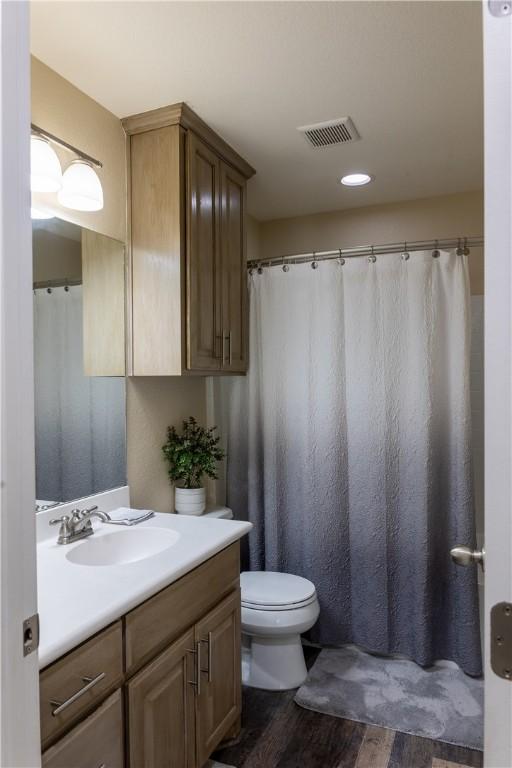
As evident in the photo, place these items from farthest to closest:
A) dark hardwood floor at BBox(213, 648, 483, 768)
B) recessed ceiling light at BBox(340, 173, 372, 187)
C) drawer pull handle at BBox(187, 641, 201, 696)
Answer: recessed ceiling light at BBox(340, 173, 372, 187), dark hardwood floor at BBox(213, 648, 483, 768), drawer pull handle at BBox(187, 641, 201, 696)

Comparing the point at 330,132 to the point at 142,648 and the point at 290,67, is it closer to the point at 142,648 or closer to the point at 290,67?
the point at 290,67

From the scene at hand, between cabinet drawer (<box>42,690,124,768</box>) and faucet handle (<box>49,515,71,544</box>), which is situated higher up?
faucet handle (<box>49,515,71,544</box>)

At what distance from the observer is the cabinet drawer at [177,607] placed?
50.9 inches

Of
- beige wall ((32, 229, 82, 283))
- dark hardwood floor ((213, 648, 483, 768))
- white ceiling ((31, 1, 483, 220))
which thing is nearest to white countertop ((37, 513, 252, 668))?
dark hardwood floor ((213, 648, 483, 768))

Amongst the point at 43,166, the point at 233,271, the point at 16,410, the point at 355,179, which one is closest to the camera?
the point at 16,410

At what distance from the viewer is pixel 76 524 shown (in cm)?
171

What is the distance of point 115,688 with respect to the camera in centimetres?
123

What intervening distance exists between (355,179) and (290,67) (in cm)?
102

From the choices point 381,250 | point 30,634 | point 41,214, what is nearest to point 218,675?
point 30,634

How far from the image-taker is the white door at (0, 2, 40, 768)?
701 millimetres

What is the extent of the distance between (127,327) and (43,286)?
15.9 inches

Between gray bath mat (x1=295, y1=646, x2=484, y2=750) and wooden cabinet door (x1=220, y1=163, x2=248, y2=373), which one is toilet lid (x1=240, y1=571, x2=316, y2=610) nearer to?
gray bath mat (x1=295, y1=646, x2=484, y2=750)

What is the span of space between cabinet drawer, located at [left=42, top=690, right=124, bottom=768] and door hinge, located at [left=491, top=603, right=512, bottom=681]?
907mm

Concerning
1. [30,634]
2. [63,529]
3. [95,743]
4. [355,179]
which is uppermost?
[355,179]
